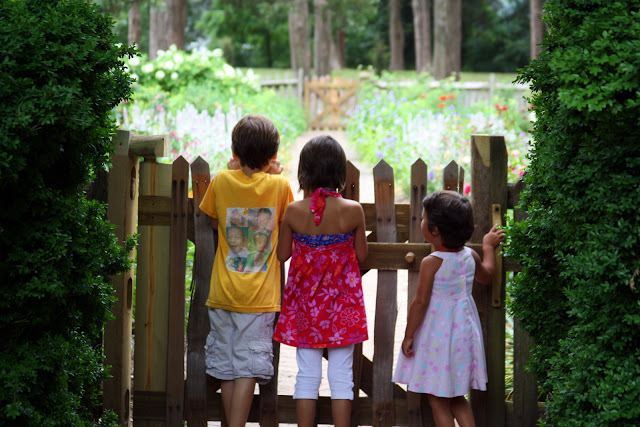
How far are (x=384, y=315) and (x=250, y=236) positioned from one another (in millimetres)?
758

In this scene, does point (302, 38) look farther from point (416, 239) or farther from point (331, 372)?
point (331, 372)

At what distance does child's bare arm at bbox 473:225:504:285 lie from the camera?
355 centimetres

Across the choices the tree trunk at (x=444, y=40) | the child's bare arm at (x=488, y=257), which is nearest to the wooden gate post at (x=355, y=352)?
the child's bare arm at (x=488, y=257)

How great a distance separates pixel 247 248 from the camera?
3.54m

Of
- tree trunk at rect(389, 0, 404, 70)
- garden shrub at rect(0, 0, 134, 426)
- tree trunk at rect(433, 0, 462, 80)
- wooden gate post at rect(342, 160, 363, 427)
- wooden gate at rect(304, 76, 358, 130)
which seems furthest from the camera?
tree trunk at rect(389, 0, 404, 70)

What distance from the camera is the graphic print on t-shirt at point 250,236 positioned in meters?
3.53

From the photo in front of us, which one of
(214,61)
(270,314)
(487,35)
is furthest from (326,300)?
(487,35)

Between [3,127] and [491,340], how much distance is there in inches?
95.2

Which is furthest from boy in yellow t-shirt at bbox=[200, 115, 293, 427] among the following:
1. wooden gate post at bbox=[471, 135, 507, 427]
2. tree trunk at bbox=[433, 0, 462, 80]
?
tree trunk at bbox=[433, 0, 462, 80]

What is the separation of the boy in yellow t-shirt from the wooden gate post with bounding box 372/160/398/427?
447mm

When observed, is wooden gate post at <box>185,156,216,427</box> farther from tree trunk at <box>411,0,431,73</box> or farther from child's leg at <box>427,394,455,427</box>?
tree trunk at <box>411,0,431,73</box>

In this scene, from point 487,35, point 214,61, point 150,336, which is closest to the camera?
point 150,336

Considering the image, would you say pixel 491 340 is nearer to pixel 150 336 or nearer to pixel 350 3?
pixel 150 336

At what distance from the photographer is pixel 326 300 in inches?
Answer: 137
